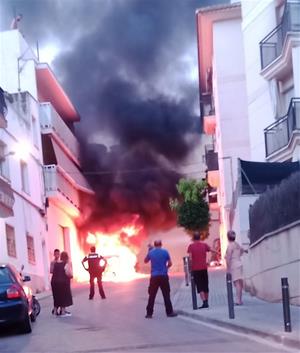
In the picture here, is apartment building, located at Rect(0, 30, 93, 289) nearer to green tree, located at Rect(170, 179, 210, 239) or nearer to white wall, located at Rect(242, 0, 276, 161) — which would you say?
green tree, located at Rect(170, 179, 210, 239)

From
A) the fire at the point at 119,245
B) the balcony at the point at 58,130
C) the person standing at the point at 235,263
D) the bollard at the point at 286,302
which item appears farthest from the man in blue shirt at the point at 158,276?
the fire at the point at 119,245

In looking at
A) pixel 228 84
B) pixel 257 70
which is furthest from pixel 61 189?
pixel 257 70

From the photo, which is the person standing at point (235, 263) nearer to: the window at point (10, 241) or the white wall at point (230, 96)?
the window at point (10, 241)

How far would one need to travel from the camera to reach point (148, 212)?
43.2 metres

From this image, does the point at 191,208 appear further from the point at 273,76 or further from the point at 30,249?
the point at 273,76

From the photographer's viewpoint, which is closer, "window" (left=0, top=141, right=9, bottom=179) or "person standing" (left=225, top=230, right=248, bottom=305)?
"person standing" (left=225, top=230, right=248, bottom=305)

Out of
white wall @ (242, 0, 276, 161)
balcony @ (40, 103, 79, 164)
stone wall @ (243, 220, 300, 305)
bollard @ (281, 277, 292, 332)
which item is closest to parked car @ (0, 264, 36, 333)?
bollard @ (281, 277, 292, 332)

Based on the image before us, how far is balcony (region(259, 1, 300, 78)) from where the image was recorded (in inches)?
923

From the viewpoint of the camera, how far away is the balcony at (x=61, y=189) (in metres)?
34.6

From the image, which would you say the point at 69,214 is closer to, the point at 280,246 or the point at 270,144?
the point at 270,144

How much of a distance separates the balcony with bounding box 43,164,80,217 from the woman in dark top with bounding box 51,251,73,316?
1865 cm

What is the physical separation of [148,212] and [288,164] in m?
22.0

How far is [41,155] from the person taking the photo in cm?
3447

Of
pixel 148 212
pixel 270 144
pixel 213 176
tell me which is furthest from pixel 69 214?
pixel 270 144
